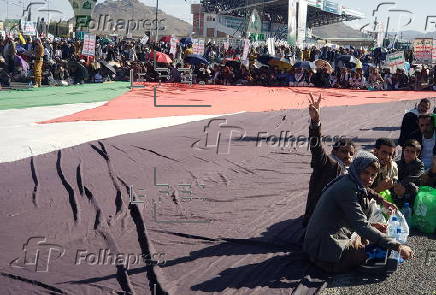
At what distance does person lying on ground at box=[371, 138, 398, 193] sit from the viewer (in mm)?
5637

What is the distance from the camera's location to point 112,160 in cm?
839

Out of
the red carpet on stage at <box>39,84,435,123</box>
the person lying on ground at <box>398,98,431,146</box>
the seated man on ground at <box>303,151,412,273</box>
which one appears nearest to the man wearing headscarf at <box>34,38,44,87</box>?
the red carpet on stage at <box>39,84,435,123</box>

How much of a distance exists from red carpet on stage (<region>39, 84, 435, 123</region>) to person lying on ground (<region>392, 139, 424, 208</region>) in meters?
7.94

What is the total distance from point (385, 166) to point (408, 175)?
0.71m

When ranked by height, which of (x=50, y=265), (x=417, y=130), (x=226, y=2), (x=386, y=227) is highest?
(x=226, y=2)

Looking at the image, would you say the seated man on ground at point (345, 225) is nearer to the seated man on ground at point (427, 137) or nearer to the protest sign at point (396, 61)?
the seated man on ground at point (427, 137)

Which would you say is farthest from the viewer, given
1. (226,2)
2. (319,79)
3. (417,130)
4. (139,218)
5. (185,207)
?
(226,2)

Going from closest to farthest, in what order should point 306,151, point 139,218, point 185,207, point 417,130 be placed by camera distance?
point 139,218 < point 185,207 < point 417,130 < point 306,151

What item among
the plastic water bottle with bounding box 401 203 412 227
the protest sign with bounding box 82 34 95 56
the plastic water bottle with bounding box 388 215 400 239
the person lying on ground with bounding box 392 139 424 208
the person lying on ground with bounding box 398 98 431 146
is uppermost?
the protest sign with bounding box 82 34 95 56

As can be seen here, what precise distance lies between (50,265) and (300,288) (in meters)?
2.36

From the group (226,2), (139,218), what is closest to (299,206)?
(139,218)

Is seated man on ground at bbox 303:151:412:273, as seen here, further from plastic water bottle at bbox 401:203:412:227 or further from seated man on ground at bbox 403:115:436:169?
seated man on ground at bbox 403:115:436:169

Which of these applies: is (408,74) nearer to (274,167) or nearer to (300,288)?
(274,167)

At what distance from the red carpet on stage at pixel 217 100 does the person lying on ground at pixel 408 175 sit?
794 centimetres
